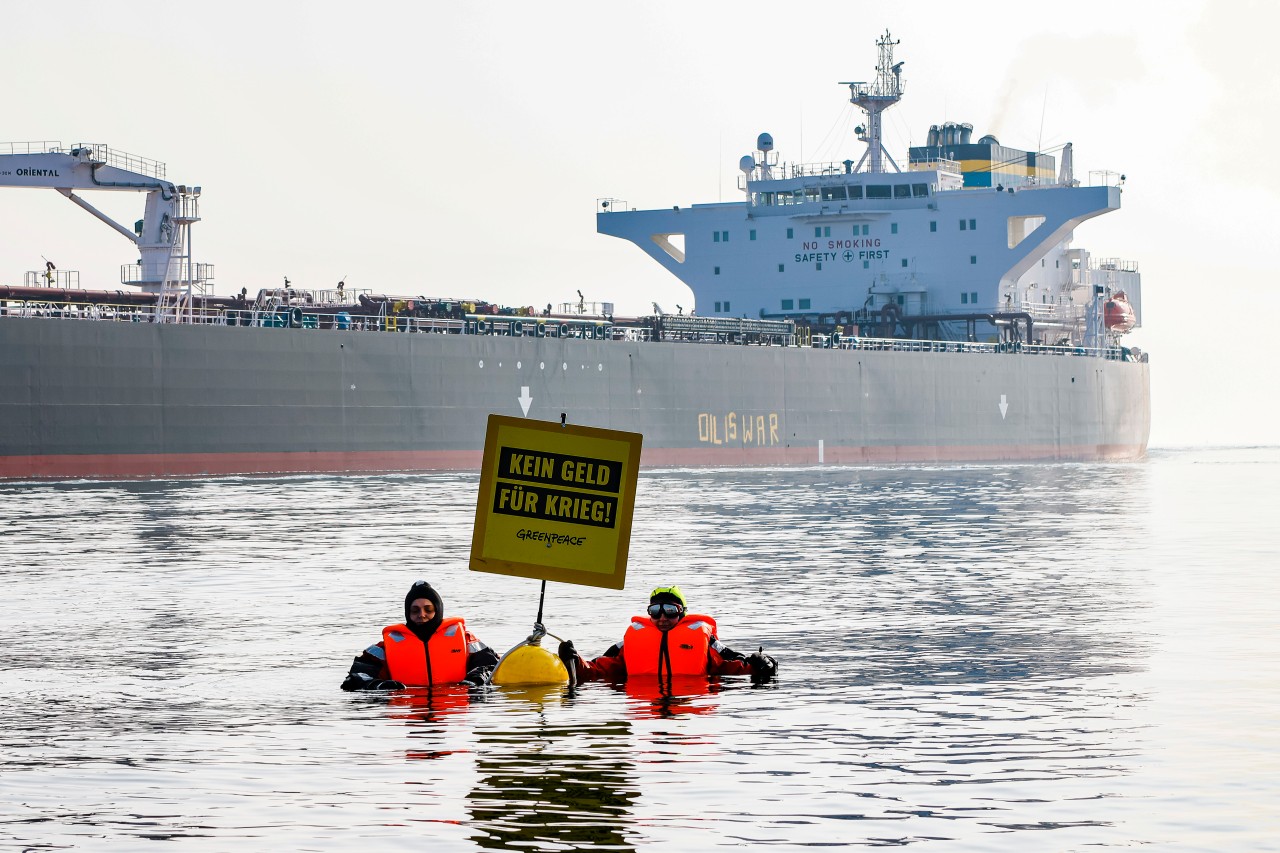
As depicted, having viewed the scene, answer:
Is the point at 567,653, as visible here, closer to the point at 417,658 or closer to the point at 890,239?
the point at 417,658

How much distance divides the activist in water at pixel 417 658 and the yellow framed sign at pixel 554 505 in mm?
650

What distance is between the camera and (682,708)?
12.3m

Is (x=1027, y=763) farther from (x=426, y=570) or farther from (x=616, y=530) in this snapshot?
(x=426, y=570)

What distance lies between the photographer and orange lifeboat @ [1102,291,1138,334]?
7512 cm

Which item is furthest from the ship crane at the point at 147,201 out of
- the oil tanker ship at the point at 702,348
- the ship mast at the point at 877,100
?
the ship mast at the point at 877,100

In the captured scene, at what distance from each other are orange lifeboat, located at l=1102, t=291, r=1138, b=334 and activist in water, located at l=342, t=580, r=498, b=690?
216ft

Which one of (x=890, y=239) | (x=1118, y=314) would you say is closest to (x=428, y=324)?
(x=890, y=239)

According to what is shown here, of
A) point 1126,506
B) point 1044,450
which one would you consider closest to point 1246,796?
point 1126,506

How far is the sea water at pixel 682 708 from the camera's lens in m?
8.55

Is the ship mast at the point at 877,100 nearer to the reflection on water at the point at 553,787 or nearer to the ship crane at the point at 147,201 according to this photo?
the ship crane at the point at 147,201

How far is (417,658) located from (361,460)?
123ft

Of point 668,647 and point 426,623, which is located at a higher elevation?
point 426,623

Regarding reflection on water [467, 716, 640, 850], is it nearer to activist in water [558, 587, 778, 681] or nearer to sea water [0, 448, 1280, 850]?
sea water [0, 448, 1280, 850]

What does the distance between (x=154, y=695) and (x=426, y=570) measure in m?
10.6
